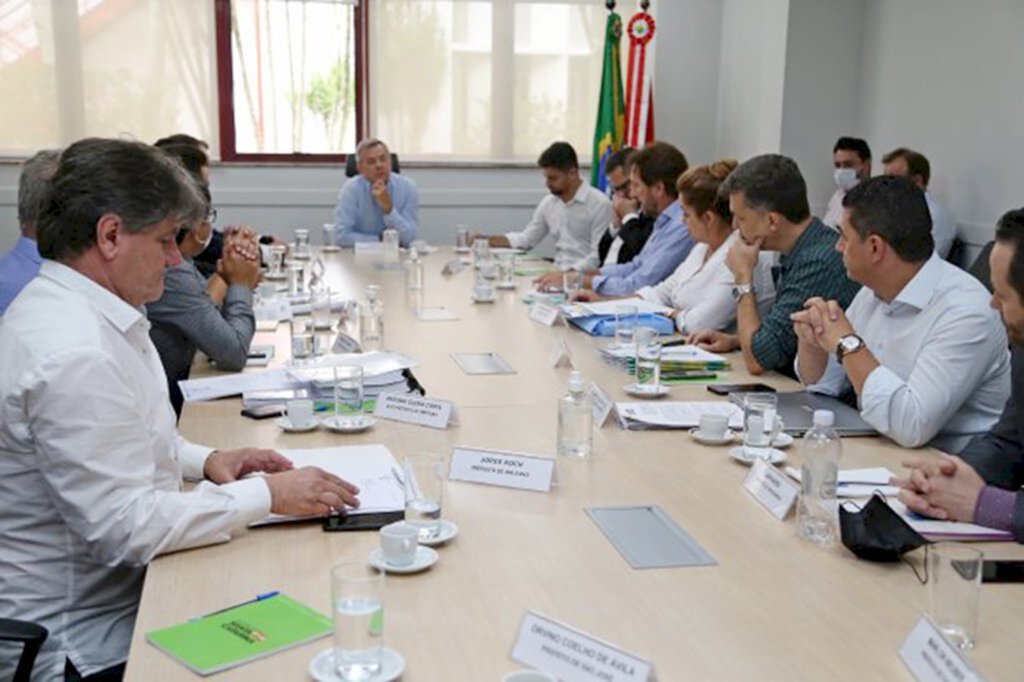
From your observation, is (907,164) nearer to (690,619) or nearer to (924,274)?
(924,274)

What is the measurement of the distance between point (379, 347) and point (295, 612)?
186 cm

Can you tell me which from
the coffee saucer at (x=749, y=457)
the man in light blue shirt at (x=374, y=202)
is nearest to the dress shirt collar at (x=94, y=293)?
the coffee saucer at (x=749, y=457)

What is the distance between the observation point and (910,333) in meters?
2.41

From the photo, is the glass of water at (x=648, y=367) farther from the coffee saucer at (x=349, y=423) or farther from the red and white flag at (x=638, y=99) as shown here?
the red and white flag at (x=638, y=99)

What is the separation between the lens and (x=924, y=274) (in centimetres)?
239

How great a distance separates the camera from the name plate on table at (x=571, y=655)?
1147mm

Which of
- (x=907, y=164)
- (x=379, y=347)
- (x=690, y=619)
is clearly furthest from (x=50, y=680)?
(x=907, y=164)

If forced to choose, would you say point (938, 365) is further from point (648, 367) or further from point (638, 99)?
point (638, 99)

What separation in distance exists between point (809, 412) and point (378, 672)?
1494mm

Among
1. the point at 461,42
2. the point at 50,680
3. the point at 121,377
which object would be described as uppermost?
the point at 461,42

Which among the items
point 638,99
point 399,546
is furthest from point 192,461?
point 638,99

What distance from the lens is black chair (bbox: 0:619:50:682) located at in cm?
148

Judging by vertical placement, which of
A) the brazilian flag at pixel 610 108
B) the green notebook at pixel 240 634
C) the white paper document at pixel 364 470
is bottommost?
the green notebook at pixel 240 634

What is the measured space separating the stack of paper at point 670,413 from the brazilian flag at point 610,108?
196 inches
